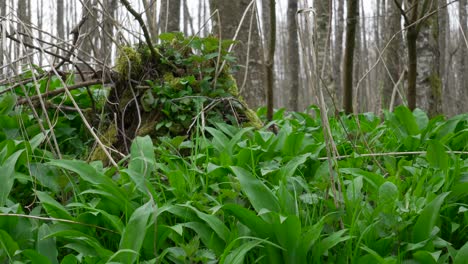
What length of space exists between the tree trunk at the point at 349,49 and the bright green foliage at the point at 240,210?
121 cm

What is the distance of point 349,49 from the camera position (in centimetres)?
389

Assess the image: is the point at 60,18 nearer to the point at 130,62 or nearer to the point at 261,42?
the point at 130,62

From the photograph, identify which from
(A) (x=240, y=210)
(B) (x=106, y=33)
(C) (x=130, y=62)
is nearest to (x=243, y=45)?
(C) (x=130, y=62)

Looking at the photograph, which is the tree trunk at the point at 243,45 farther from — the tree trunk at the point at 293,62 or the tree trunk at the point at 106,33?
the tree trunk at the point at 293,62

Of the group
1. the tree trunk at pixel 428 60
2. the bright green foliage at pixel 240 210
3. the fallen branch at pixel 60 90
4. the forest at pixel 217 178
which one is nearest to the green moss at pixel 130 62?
the forest at pixel 217 178

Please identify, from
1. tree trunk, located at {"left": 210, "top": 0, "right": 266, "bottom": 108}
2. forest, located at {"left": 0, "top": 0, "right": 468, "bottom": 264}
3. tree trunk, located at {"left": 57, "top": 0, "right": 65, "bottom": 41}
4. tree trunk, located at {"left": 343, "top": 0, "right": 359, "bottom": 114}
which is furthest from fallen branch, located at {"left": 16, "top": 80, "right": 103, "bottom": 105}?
tree trunk, located at {"left": 57, "top": 0, "right": 65, "bottom": 41}

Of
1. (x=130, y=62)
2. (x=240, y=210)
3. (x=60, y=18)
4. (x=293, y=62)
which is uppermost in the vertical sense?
(x=60, y=18)

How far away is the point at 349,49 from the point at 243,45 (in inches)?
82.6

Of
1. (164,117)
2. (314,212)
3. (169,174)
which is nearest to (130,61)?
(164,117)

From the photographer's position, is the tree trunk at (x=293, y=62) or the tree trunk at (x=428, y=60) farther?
the tree trunk at (x=293, y=62)

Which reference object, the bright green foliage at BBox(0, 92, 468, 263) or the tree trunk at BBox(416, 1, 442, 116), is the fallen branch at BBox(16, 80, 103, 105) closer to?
the bright green foliage at BBox(0, 92, 468, 263)

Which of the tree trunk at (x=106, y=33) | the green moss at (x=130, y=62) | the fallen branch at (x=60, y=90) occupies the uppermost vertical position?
the tree trunk at (x=106, y=33)

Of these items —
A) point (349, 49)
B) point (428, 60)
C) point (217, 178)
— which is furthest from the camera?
point (428, 60)

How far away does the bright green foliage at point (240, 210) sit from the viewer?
204 centimetres
